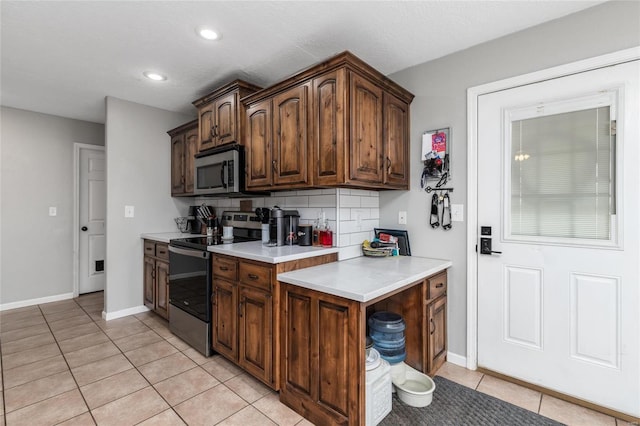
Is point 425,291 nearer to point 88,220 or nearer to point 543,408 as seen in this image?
point 543,408

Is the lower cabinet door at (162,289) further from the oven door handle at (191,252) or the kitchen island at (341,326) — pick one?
the kitchen island at (341,326)

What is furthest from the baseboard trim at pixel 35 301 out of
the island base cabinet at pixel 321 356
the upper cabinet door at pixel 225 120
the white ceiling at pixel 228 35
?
the island base cabinet at pixel 321 356

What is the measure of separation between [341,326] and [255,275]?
75 centimetres

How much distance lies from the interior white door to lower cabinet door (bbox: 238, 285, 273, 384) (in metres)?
3.18

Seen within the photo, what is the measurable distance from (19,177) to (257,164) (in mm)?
3408

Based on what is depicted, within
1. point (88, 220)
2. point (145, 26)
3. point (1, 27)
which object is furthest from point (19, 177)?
point (145, 26)

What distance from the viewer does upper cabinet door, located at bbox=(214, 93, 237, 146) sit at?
2771 millimetres

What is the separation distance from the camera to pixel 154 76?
2.79 metres

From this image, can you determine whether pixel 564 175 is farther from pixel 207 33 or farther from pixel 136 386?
pixel 136 386

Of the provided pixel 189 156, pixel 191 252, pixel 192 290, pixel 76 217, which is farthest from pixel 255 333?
pixel 76 217

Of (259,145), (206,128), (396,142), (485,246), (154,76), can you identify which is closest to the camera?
(485,246)

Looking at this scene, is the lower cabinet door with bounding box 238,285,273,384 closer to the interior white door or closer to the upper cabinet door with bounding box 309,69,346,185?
the upper cabinet door with bounding box 309,69,346,185

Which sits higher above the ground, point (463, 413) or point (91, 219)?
point (91, 219)

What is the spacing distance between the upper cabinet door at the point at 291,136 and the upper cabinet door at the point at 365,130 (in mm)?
371
